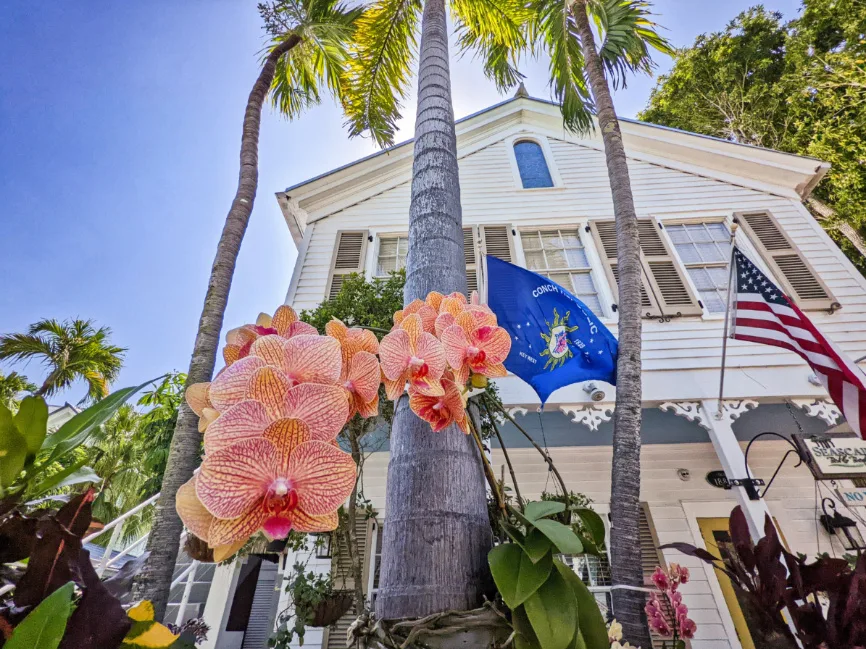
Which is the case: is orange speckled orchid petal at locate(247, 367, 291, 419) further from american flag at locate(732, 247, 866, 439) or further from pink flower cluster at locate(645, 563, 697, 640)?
american flag at locate(732, 247, 866, 439)

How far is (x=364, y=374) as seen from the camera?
604 millimetres

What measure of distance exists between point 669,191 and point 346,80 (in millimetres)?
A: 5025

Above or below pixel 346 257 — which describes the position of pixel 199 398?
below

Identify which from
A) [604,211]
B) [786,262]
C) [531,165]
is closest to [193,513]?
[604,211]

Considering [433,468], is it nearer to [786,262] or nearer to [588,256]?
[588,256]

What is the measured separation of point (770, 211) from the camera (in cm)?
586

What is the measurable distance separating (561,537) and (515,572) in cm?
8

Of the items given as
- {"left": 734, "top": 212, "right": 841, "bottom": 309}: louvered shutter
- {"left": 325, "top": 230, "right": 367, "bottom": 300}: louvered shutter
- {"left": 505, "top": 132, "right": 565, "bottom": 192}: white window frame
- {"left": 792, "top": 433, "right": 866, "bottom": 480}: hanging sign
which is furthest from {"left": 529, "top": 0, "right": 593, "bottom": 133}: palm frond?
{"left": 792, "top": 433, "right": 866, "bottom": 480}: hanging sign

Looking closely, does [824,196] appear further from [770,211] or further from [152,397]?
[152,397]

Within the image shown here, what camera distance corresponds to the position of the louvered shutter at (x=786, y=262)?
5008 mm

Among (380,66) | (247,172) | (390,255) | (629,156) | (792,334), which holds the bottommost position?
(792,334)

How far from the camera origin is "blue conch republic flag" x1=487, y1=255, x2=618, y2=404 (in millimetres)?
3250

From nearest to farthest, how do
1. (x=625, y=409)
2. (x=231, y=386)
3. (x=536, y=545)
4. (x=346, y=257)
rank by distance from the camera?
(x=231, y=386)
(x=536, y=545)
(x=625, y=409)
(x=346, y=257)

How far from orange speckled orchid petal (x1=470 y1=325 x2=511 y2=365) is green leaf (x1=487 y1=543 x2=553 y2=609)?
0.95 feet
